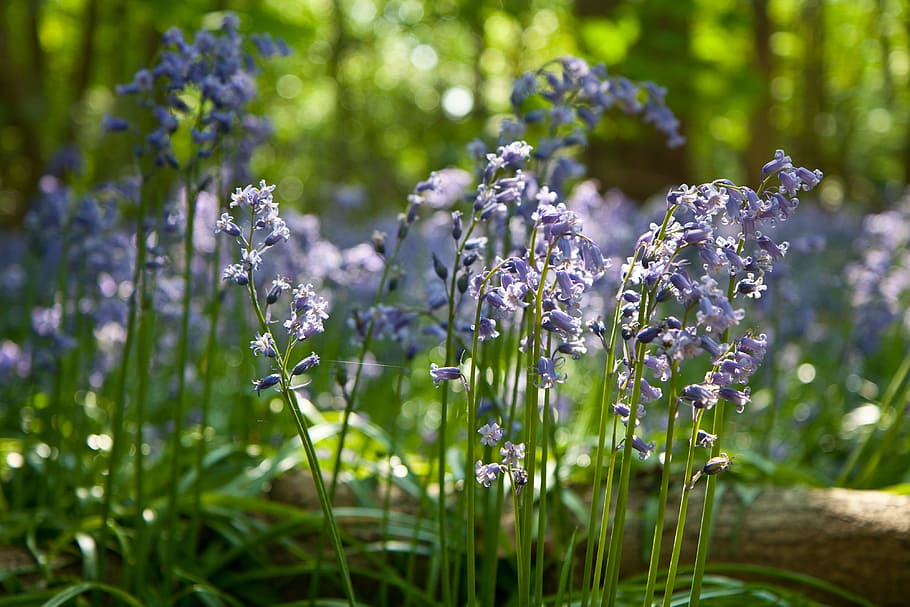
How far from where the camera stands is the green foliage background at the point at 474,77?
20.7ft

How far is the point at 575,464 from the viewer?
11.0ft

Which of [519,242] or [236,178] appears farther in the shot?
[236,178]

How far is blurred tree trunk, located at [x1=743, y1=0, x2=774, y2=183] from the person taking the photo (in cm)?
1015

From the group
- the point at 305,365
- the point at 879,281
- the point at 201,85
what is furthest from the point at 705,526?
the point at 879,281

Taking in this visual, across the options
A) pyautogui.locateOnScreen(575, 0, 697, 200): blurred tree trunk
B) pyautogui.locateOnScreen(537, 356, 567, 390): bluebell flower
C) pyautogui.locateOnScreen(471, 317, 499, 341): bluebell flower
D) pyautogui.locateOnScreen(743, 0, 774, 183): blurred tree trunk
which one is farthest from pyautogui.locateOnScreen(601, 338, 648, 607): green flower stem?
pyautogui.locateOnScreen(743, 0, 774, 183): blurred tree trunk

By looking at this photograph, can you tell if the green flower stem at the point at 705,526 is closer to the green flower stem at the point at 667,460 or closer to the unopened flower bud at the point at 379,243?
the green flower stem at the point at 667,460

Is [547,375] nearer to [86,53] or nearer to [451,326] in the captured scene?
[451,326]

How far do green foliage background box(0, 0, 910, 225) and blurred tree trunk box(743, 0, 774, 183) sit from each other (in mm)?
44

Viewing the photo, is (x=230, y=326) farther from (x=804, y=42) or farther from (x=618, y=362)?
(x=804, y=42)

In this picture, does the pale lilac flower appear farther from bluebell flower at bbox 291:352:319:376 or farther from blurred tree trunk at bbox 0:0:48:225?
blurred tree trunk at bbox 0:0:48:225

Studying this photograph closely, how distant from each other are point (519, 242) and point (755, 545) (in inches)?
51.7

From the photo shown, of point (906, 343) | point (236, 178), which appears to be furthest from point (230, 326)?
point (906, 343)

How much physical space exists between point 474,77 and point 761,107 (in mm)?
8480

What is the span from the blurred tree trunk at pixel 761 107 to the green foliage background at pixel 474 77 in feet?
0.14
